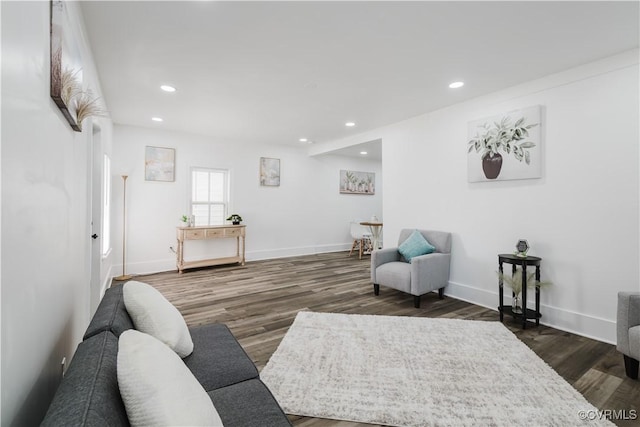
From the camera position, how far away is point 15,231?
93cm

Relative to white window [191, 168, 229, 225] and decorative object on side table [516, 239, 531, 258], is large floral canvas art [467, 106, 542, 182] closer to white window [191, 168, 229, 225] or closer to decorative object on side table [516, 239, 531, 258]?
decorative object on side table [516, 239, 531, 258]

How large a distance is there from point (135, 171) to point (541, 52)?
5.78 m

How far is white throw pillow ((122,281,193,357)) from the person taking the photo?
1.36m

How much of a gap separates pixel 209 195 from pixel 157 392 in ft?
18.1

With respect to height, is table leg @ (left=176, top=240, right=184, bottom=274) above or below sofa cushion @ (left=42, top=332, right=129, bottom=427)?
below

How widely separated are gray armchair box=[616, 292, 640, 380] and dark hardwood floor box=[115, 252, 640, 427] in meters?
0.11

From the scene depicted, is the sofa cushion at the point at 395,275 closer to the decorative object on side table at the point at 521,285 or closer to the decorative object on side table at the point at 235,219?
the decorative object on side table at the point at 521,285

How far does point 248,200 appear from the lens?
6.32 m

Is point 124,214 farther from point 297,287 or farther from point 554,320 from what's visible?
point 554,320

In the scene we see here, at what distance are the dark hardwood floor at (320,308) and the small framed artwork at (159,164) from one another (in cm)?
174

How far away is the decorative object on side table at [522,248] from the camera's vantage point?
3.06 meters

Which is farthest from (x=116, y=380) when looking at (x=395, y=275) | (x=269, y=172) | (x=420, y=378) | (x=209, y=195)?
Answer: (x=269, y=172)

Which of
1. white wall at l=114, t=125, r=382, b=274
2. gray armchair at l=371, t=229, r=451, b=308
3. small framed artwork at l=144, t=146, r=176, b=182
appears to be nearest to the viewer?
gray armchair at l=371, t=229, r=451, b=308

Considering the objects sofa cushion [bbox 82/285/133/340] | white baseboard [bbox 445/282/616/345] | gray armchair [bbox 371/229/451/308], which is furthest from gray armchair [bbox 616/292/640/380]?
sofa cushion [bbox 82/285/133/340]
